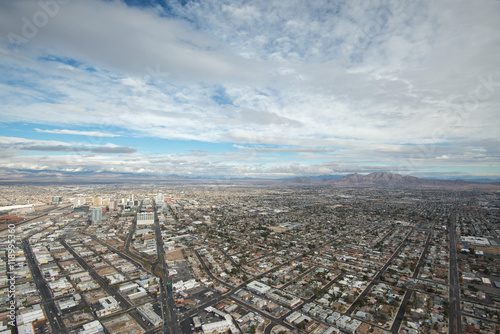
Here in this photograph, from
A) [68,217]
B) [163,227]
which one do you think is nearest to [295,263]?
[163,227]

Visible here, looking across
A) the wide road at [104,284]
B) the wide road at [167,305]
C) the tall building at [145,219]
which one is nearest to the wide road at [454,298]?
the wide road at [167,305]

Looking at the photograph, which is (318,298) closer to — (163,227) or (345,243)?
(345,243)

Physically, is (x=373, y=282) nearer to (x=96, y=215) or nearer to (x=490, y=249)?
(x=490, y=249)

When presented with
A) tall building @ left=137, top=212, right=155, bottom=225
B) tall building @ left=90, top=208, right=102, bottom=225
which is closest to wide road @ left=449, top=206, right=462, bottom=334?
tall building @ left=137, top=212, right=155, bottom=225

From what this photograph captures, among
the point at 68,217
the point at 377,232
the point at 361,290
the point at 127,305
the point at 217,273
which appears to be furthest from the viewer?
the point at 68,217

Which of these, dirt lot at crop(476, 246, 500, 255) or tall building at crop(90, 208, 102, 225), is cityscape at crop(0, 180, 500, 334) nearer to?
dirt lot at crop(476, 246, 500, 255)

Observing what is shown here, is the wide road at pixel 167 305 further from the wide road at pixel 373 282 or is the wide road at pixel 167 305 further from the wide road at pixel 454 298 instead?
the wide road at pixel 454 298
